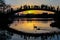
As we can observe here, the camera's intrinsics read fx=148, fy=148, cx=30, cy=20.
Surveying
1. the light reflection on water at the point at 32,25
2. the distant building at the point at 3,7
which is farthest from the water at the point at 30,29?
the distant building at the point at 3,7

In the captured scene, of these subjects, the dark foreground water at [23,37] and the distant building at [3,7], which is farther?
the distant building at [3,7]

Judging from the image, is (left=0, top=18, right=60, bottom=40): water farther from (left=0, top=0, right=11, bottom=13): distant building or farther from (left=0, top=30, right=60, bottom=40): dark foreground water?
(left=0, top=0, right=11, bottom=13): distant building

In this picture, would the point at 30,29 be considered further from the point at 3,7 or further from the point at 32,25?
the point at 3,7

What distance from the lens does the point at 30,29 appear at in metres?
0.79

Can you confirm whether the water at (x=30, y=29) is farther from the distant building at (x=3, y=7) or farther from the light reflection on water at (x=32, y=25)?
the distant building at (x=3, y=7)

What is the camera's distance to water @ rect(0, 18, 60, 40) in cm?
73

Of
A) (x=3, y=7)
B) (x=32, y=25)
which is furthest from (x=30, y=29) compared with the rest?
(x=3, y=7)

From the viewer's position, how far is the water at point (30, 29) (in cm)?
73

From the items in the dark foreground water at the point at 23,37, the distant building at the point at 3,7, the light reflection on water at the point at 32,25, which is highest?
the distant building at the point at 3,7

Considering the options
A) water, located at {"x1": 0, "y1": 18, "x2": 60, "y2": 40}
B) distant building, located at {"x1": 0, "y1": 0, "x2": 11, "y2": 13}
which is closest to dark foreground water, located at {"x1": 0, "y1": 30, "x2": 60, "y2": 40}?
water, located at {"x1": 0, "y1": 18, "x2": 60, "y2": 40}

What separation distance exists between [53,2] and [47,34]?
1.23 feet

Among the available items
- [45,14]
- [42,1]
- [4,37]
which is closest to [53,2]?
[42,1]

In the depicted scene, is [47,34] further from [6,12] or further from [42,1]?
[42,1]

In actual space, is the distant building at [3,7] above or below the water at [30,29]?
above
